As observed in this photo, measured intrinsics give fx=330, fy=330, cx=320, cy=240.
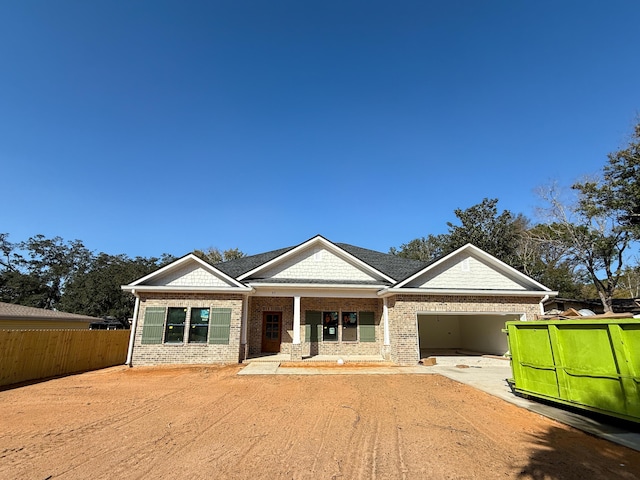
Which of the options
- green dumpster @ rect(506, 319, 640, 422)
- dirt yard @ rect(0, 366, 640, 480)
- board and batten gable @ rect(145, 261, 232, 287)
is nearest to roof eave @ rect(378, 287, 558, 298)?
dirt yard @ rect(0, 366, 640, 480)

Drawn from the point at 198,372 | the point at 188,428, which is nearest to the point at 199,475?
the point at 188,428

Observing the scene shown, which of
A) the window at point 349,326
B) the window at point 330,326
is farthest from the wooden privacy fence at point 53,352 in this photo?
the window at point 349,326

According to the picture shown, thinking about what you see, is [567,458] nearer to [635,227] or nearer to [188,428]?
[188,428]

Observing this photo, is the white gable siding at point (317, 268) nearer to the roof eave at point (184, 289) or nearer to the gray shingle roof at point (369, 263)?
the gray shingle roof at point (369, 263)

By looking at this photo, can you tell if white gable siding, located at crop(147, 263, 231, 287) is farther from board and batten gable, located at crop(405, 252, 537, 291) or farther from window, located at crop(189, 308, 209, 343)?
board and batten gable, located at crop(405, 252, 537, 291)

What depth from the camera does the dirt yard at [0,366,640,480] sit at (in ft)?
13.6

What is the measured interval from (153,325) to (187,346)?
1655 mm

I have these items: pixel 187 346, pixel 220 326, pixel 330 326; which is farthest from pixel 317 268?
pixel 187 346

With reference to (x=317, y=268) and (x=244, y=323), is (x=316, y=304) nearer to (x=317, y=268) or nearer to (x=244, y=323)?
(x=317, y=268)

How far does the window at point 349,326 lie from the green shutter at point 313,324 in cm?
118

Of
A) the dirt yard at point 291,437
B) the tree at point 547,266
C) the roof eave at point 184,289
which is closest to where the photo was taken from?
the dirt yard at point 291,437

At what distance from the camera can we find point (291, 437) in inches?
209

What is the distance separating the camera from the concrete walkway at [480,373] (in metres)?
5.59

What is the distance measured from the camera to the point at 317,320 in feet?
53.1
